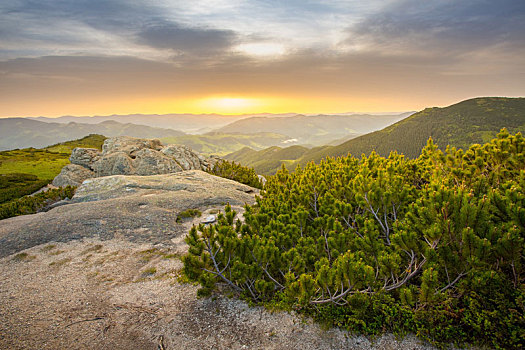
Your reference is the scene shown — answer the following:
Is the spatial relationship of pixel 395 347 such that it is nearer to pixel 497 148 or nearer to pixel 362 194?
pixel 362 194

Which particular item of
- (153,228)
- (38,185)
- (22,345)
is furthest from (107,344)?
(38,185)

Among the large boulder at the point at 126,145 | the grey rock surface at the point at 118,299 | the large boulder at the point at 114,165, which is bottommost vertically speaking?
the grey rock surface at the point at 118,299

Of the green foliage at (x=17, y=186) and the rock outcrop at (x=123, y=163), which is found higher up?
the rock outcrop at (x=123, y=163)

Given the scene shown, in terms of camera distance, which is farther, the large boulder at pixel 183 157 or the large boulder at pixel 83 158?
the large boulder at pixel 183 157

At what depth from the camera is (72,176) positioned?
28219mm

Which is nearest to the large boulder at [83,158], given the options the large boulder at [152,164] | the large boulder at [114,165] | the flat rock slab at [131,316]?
the large boulder at [114,165]

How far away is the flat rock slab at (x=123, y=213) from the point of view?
39.2 ft

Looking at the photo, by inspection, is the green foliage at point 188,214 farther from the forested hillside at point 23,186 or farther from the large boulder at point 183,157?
the large boulder at point 183,157

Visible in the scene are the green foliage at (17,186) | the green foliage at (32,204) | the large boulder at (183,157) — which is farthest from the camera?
the large boulder at (183,157)

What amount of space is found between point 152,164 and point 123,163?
3.35m

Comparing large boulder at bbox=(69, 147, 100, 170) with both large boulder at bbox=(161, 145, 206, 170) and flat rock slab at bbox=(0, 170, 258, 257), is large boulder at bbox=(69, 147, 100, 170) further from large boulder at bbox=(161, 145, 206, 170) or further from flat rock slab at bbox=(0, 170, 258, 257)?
flat rock slab at bbox=(0, 170, 258, 257)

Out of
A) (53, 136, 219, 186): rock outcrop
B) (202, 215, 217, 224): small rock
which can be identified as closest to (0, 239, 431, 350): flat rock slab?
(202, 215, 217, 224): small rock

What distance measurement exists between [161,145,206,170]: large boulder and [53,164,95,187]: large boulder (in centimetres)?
937

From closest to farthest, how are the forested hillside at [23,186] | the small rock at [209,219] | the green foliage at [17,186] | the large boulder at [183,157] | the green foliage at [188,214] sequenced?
the small rock at [209,219] < the green foliage at [188,214] < the forested hillside at [23,186] < the green foliage at [17,186] < the large boulder at [183,157]
